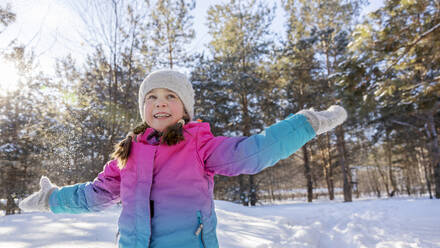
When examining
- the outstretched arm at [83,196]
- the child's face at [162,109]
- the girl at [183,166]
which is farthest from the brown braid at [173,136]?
the outstretched arm at [83,196]

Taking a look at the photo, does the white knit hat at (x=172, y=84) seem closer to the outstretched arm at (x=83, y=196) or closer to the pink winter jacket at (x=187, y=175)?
the pink winter jacket at (x=187, y=175)

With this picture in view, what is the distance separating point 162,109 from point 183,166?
0.38m

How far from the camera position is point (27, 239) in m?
2.58

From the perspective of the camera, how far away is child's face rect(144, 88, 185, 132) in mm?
→ 1396

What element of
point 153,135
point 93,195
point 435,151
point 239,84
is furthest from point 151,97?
point 435,151

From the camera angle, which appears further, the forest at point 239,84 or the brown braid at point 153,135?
the forest at point 239,84

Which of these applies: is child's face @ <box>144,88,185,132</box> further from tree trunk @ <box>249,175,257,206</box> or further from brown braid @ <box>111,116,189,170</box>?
tree trunk @ <box>249,175,257,206</box>

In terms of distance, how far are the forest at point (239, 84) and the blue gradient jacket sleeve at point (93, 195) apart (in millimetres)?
3212

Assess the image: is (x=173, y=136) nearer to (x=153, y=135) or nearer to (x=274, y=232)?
(x=153, y=135)

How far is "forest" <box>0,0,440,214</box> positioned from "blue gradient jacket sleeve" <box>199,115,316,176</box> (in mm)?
3943

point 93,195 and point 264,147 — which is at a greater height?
point 264,147

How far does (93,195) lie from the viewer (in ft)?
5.02

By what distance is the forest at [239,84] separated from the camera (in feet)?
16.1

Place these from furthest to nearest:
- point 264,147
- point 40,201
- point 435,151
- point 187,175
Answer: point 435,151 < point 40,201 < point 187,175 < point 264,147
